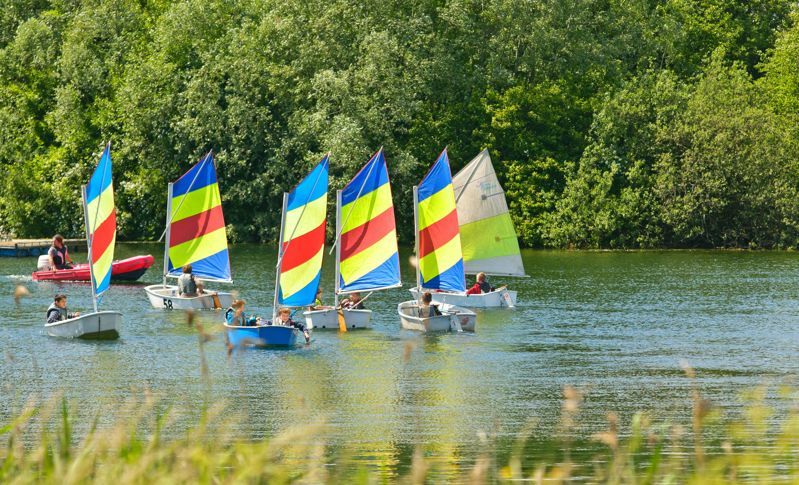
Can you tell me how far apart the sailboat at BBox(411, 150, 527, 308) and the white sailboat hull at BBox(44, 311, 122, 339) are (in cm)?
1724

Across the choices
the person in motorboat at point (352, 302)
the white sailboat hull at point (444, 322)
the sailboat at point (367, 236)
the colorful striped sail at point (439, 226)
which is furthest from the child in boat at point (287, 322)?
the colorful striped sail at point (439, 226)

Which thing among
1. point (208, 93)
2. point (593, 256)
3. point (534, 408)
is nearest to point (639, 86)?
point (593, 256)

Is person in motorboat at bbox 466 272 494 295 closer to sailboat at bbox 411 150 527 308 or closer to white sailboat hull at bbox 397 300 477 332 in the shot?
sailboat at bbox 411 150 527 308

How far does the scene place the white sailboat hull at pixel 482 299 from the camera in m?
43.9

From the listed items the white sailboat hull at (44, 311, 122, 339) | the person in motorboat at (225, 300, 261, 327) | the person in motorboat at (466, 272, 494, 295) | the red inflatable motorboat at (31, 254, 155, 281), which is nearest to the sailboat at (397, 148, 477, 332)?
the person in motorboat at (466, 272, 494, 295)

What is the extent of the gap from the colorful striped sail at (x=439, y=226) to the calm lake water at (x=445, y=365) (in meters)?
2.05

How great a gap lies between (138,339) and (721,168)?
45.0 m

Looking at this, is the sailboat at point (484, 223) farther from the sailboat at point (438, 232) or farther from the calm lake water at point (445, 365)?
the sailboat at point (438, 232)

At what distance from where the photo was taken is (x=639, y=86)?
250 feet

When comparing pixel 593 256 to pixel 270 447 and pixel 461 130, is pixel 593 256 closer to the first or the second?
pixel 461 130

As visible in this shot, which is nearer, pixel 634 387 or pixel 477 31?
pixel 634 387

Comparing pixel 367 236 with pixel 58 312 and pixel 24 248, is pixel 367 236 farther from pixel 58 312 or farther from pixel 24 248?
pixel 24 248

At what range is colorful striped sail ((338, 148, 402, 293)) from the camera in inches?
1567

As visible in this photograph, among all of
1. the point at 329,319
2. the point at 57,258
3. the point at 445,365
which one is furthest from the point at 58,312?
the point at 57,258
